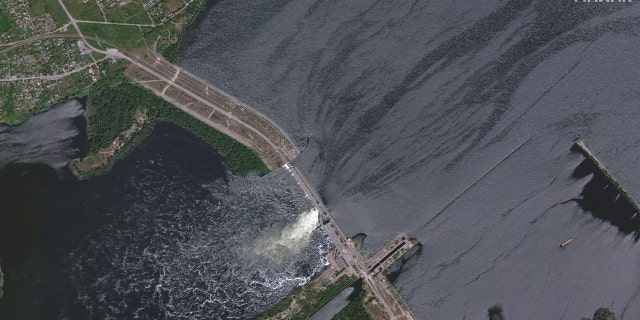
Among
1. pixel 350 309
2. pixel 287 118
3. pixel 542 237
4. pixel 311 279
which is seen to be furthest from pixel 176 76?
pixel 542 237

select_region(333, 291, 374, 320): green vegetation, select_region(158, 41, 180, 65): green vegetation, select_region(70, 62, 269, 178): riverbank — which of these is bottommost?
select_region(333, 291, 374, 320): green vegetation

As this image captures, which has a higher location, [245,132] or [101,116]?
[101,116]

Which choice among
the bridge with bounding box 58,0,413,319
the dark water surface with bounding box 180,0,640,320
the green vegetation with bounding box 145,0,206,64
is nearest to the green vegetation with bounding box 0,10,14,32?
the bridge with bounding box 58,0,413,319

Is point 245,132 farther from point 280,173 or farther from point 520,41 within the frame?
point 520,41

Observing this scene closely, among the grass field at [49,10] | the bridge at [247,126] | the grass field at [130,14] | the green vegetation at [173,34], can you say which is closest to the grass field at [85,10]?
the bridge at [247,126]

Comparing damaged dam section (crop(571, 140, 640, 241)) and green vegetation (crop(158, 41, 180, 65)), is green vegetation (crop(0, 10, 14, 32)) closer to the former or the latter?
green vegetation (crop(158, 41, 180, 65))
